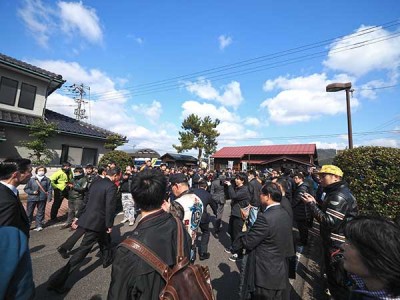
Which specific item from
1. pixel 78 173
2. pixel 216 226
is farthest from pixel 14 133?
pixel 216 226

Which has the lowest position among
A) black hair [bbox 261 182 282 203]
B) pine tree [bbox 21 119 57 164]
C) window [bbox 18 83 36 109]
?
black hair [bbox 261 182 282 203]

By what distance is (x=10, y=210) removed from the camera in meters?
2.55

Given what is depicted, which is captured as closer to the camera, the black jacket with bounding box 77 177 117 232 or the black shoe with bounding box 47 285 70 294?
the black shoe with bounding box 47 285 70 294

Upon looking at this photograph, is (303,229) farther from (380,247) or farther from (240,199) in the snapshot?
(380,247)

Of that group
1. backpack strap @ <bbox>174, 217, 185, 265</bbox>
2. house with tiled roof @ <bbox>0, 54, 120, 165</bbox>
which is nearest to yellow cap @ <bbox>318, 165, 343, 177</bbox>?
backpack strap @ <bbox>174, 217, 185, 265</bbox>

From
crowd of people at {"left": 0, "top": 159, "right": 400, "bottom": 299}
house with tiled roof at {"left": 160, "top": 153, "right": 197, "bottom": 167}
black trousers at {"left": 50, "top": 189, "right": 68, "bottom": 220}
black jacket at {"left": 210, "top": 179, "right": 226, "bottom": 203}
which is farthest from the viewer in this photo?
house with tiled roof at {"left": 160, "top": 153, "right": 197, "bottom": 167}

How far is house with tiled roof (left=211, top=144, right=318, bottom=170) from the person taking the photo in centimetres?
2895

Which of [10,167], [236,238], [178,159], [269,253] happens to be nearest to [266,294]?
[269,253]

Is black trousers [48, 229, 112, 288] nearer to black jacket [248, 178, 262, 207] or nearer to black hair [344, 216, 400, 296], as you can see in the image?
black jacket [248, 178, 262, 207]

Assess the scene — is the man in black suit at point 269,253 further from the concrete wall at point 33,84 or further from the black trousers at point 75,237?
the concrete wall at point 33,84

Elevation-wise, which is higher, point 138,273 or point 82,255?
point 138,273

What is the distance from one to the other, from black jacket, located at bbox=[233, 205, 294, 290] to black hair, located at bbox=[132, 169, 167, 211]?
4.45ft

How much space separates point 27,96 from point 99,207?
1101 centimetres

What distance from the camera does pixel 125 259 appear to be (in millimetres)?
1572
